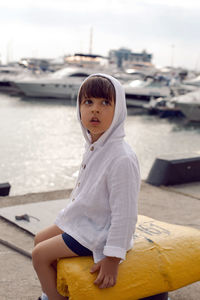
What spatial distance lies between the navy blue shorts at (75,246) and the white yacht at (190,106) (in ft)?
60.2

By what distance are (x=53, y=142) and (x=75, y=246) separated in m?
12.4

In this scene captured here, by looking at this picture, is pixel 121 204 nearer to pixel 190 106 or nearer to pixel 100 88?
pixel 100 88

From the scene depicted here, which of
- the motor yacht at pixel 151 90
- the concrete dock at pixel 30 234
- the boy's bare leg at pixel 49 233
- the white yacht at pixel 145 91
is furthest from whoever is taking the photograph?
the white yacht at pixel 145 91

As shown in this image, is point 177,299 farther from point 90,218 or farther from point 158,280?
point 90,218

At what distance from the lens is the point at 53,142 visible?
14328 mm

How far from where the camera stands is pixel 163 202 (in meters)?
4.57

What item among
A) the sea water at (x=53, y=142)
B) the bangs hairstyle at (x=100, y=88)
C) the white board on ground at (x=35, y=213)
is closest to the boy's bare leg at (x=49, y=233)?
the bangs hairstyle at (x=100, y=88)

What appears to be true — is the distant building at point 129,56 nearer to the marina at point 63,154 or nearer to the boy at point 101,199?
the marina at point 63,154

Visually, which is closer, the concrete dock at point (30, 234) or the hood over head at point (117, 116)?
the hood over head at point (117, 116)

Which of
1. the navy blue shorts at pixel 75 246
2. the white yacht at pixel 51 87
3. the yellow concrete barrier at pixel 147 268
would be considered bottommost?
the white yacht at pixel 51 87

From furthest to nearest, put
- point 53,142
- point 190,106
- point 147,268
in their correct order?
point 190,106 → point 53,142 → point 147,268

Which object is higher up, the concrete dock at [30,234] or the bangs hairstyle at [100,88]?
the bangs hairstyle at [100,88]

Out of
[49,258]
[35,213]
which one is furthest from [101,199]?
[35,213]

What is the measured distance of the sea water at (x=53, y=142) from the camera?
9.37 meters
